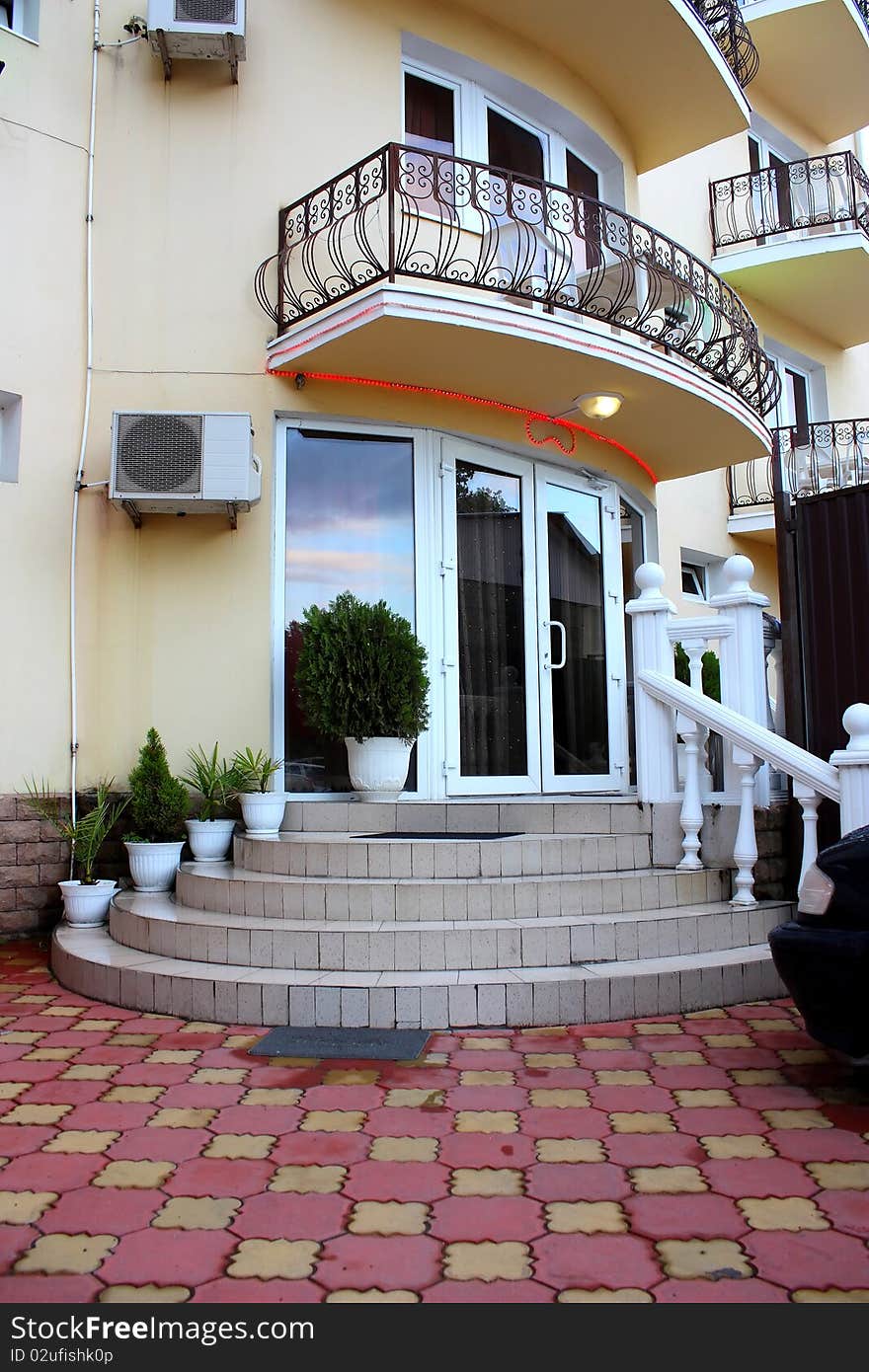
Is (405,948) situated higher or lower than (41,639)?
lower

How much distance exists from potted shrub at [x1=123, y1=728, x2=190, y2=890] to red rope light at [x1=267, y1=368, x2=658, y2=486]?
105 inches

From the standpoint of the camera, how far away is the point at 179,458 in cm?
593

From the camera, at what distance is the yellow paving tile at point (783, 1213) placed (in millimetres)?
2334

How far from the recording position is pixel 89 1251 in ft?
7.30

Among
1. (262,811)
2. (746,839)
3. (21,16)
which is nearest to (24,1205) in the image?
(262,811)

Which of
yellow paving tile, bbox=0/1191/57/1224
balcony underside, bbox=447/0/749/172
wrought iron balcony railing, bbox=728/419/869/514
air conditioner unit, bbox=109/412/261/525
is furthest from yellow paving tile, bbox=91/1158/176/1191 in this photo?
wrought iron balcony railing, bbox=728/419/869/514

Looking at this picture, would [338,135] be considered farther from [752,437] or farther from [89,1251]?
[89,1251]

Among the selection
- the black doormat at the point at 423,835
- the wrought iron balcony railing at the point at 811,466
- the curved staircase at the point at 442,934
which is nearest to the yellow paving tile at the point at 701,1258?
the curved staircase at the point at 442,934

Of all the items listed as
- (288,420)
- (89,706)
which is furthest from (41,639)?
(288,420)

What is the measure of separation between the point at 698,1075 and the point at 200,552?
178 inches

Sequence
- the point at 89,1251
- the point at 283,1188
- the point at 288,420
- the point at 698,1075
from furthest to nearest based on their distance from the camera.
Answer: the point at 288,420 → the point at 698,1075 → the point at 283,1188 → the point at 89,1251

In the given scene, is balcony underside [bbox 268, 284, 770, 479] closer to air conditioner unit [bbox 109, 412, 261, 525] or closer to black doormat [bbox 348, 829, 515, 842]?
air conditioner unit [bbox 109, 412, 261, 525]

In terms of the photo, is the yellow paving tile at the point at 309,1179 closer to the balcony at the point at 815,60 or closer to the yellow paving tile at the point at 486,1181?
the yellow paving tile at the point at 486,1181

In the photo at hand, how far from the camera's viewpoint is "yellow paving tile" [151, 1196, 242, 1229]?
2359mm
